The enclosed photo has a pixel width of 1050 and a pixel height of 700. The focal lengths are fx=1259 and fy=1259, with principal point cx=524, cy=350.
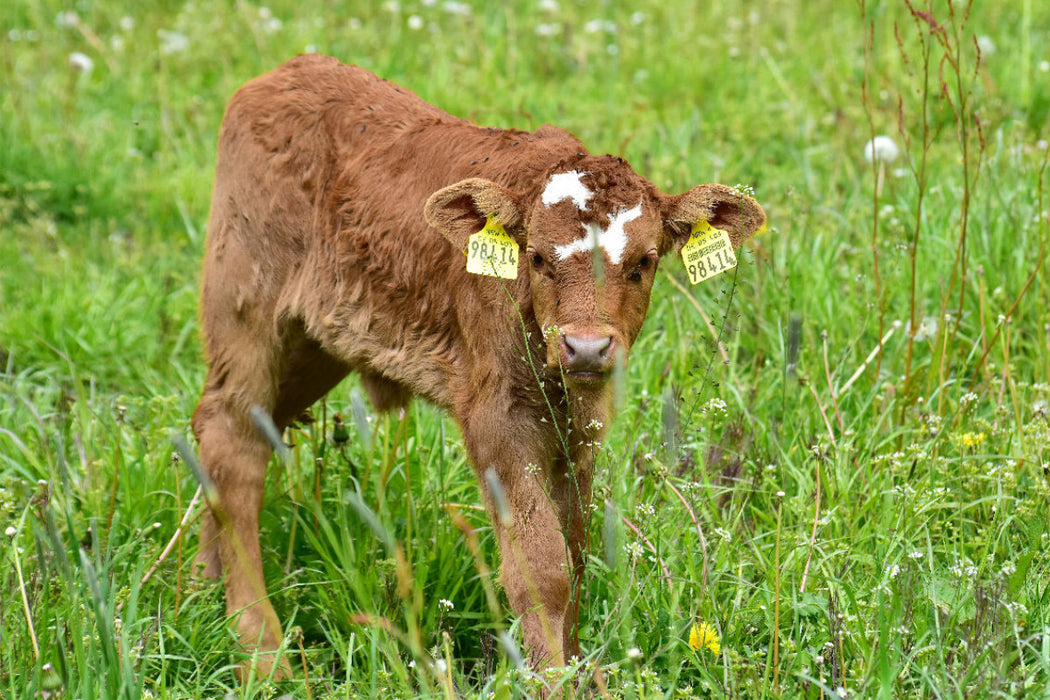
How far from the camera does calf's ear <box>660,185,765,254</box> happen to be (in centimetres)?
348

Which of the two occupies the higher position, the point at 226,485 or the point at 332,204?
the point at 332,204

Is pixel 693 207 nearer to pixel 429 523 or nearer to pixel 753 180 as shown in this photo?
pixel 429 523

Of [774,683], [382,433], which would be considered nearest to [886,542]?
[774,683]

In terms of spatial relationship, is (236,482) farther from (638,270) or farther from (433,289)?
(638,270)

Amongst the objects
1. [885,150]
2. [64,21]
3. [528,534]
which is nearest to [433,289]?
[528,534]

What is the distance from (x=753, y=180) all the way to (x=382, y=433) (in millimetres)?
2438

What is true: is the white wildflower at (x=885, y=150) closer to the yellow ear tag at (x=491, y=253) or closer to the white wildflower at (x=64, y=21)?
the yellow ear tag at (x=491, y=253)

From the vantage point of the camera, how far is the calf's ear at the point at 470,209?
3422mm

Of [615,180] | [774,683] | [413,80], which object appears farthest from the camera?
[413,80]

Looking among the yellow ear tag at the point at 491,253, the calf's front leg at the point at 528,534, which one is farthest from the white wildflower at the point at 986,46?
the calf's front leg at the point at 528,534

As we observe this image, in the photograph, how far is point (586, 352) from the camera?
3102mm

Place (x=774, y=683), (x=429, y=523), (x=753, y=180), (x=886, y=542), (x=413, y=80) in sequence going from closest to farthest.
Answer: (x=774, y=683)
(x=886, y=542)
(x=429, y=523)
(x=753, y=180)
(x=413, y=80)

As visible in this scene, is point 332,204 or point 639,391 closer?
point 332,204

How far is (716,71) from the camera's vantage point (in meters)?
8.01
